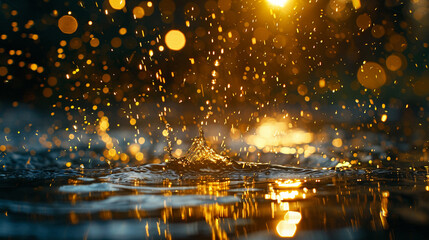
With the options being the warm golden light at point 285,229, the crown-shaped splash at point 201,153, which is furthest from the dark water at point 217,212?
the crown-shaped splash at point 201,153

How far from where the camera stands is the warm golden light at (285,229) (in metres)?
1.82

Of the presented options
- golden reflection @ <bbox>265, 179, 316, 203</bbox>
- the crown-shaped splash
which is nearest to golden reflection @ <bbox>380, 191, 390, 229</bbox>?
golden reflection @ <bbox>265, 179, 316, 203</bbox>

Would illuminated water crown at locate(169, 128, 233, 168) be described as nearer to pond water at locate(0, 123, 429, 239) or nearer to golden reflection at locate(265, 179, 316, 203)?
pond water at locate(0, 123, 429, 239)

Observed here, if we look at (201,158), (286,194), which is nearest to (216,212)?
(286,194)

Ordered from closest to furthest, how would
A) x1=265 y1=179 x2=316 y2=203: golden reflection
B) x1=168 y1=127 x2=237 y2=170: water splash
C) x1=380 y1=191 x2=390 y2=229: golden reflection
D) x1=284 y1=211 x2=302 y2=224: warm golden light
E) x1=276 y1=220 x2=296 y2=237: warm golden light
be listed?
x1=276 y1=220 x2=296 y2=237: warm golden light
x1=380 y1=191 x2=390 y2=229: golden reflection
x1=284 y1=211 x2=302 y2=224: warm golden light
x1=265 y1=179 x2=316 y2=203: golden reflection
x1=168 y1=127 x2=237 y2=170: water splash

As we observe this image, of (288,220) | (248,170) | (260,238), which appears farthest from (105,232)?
(248,170)

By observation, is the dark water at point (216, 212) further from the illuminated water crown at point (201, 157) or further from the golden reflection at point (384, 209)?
the illuminated water crown at point (201, 157)

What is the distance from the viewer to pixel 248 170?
6.52m

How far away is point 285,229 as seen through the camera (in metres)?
1.94

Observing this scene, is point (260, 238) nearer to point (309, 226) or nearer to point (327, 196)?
point (309, 226)

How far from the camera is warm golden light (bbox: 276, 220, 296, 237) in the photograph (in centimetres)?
182

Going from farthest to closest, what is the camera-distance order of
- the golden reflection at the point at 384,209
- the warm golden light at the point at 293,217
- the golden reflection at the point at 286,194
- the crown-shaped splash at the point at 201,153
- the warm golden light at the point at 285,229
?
the crown-shaped splash at the point at 201,153
the golden reflection at the point at 286,194
the warm golden light at the point at 293,217
the golden reflection at the point at 384,209
the warm golden light at the point at 285,229

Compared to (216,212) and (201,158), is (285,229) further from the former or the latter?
(201,158)

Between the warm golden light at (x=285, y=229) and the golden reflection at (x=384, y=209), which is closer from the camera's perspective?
the warm golden light at (x=285, y=229)
